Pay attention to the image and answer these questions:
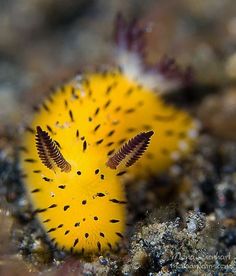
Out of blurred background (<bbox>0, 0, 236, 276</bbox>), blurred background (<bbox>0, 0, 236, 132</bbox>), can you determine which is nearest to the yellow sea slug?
blurred background (<bbox>0, 0, 236, 276</bbox>)

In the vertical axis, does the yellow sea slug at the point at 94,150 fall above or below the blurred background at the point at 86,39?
below

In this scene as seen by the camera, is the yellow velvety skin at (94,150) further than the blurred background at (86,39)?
No

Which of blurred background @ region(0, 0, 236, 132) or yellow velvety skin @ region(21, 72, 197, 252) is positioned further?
blurred background @ region(0, 0, 236, 132)

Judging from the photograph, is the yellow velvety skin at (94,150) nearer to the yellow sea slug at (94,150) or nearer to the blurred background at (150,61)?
the yellow sea slug at (94,150)

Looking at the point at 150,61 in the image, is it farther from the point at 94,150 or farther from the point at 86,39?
the point at 94,150

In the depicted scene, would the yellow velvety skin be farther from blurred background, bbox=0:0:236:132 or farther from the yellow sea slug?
blurred background, bbox=0:0:236:132

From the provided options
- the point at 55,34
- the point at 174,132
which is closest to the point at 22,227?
the point at 174,132

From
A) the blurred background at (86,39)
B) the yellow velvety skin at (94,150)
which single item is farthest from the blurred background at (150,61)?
the yellow velvety skin at (94,150)

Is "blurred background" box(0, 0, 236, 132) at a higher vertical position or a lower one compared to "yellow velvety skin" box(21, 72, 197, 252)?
higher
